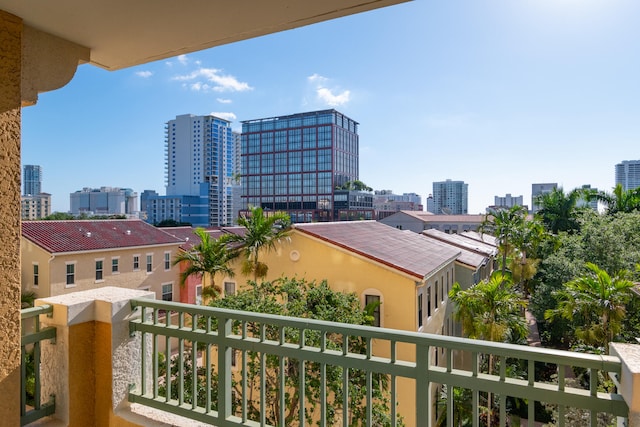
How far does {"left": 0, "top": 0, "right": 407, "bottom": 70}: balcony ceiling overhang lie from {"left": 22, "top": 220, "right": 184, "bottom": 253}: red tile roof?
65.2 ft

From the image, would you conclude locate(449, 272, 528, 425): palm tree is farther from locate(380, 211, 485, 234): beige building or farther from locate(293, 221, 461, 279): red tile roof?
locate(380, 211, 485, 234): beige building

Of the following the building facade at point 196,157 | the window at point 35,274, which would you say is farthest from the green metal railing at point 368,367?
the building facade at point 196,157

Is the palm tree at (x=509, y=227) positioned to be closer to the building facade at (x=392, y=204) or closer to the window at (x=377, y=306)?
the window at (x=377, y=306)

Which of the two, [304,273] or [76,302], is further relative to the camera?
[304,273]

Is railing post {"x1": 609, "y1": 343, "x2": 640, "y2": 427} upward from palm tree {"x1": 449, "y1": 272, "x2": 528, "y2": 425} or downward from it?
upward

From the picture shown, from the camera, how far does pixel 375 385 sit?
22.8ft

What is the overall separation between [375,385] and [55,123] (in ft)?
249

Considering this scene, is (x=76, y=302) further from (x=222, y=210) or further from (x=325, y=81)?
(x=222, y=210)

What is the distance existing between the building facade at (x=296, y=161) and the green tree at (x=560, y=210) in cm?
5584

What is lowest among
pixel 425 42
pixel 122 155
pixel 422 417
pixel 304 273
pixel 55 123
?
pixel 304 273

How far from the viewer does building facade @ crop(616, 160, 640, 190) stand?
2286 inches

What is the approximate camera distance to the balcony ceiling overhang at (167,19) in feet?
5.74

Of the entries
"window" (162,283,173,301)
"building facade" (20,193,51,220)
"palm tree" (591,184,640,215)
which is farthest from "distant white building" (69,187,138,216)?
"palm tree" (591,184,640,215)

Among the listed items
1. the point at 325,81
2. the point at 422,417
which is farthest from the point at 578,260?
the point at 325,81
